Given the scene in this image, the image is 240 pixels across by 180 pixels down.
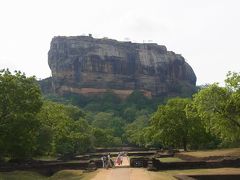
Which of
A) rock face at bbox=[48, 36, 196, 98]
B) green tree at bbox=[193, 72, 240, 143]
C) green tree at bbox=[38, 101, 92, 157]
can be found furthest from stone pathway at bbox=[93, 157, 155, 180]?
rock face at bbox=[48, 36, 196, 98]

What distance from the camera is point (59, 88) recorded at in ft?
600

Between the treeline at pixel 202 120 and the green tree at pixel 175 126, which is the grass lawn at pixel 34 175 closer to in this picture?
the treeline at pixel 202 120

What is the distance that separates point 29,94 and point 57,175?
24.2 ft

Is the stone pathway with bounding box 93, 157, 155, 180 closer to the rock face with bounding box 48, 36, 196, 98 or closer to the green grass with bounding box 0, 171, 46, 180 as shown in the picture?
the green grass with bounding box 0, 171, 46, 180

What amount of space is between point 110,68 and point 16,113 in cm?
15190

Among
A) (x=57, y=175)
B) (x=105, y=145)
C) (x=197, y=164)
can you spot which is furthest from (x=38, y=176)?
(x=105, y=145)

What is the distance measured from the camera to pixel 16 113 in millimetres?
34719

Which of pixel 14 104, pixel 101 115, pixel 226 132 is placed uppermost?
pixel 101 115

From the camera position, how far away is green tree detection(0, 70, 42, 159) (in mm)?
34438

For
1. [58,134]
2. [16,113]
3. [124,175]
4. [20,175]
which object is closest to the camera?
[124,175]

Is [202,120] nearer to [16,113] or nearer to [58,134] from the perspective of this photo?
[58,134]

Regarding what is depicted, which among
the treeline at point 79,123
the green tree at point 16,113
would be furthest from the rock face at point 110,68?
the green tree at point 16,113

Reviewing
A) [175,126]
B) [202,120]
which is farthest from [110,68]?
[202,120]

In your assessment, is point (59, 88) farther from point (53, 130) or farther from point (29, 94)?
point (29, 94)
